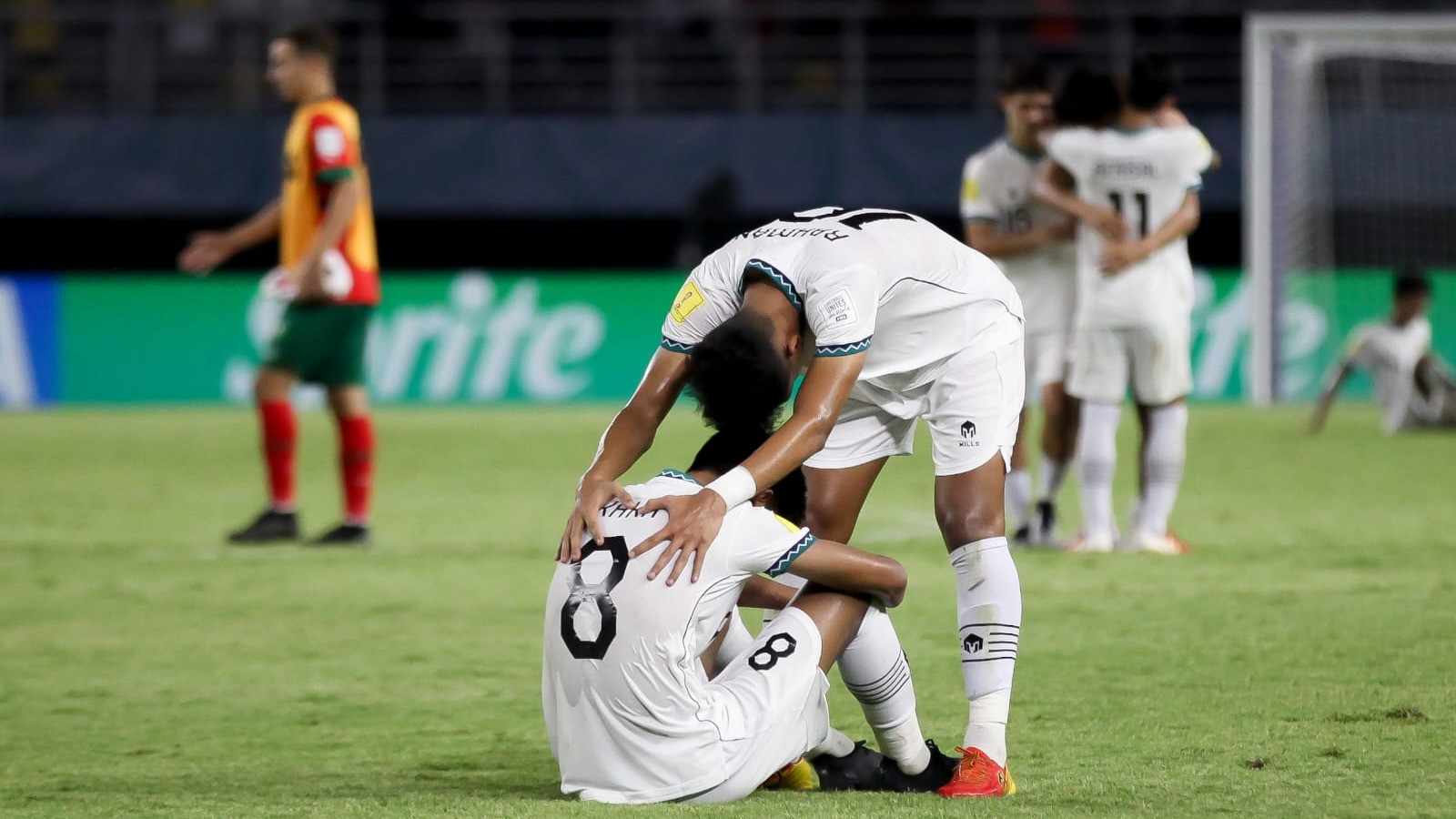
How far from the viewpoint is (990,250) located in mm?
7840

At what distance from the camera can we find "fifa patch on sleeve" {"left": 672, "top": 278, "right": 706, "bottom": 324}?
3.71 m

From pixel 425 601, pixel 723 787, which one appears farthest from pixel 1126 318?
pixel 723 787

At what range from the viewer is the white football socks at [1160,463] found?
24.1 ft

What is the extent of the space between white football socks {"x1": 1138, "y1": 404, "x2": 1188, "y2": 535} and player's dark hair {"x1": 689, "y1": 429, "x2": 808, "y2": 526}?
12.6ft

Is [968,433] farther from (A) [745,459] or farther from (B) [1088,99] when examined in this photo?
(B) [1088,99]

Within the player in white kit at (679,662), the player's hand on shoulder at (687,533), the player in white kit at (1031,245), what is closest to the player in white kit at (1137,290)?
the player in white kit at (1031,245)

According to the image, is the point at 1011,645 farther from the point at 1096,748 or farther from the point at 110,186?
the point at 110,186

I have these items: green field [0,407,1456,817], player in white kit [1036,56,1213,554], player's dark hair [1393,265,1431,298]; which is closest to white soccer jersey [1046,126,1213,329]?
player in white kit [1036,56,1213,554]

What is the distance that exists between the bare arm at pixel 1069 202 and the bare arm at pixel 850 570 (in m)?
4.06

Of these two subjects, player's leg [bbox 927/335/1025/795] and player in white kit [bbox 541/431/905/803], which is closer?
player in white kit [bbox 541/431/905/803]

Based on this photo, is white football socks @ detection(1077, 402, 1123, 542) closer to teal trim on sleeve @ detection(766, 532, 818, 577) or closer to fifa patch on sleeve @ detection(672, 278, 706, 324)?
fifa patch on sleeve @ detection(672, 278, 706, 324)

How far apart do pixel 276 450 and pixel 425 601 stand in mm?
1724

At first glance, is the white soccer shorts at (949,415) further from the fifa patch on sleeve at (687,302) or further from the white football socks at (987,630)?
the fifa patch on sleeve at (687,302)

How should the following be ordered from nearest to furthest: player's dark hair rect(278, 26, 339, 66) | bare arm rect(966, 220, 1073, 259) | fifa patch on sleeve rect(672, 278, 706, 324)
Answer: fifa patch on sleeve rect(672, 278, 706, 324)
bare arm rect(966, 220, 1073, 259)
player's dark hair rect(278, 26, 339, 66)
